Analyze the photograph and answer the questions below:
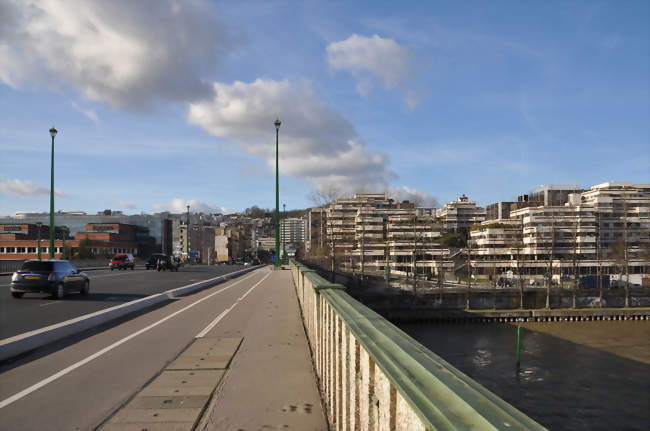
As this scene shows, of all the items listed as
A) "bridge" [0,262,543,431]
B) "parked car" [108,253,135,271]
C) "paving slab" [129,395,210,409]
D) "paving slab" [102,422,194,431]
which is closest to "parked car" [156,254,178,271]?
"parked car" [108,253,135,271]

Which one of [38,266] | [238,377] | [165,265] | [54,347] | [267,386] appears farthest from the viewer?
[165,265]

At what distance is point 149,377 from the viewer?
23.8 feet

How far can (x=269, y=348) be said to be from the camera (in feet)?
31.0

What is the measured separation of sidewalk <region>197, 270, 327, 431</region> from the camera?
17.5 feet

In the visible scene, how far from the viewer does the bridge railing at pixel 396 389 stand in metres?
1.88

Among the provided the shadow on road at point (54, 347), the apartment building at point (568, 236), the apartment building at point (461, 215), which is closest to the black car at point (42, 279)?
the shadow on road at point (54, 347)

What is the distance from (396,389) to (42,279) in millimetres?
19893

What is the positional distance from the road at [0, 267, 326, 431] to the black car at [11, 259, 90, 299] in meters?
7.81

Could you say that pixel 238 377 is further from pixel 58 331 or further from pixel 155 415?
pixel 58 331

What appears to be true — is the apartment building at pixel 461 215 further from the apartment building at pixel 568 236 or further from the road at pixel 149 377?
the road at pixel 149 377

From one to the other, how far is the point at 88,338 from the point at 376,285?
250ft

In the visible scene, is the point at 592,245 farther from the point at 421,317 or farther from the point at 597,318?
the point at 421,317

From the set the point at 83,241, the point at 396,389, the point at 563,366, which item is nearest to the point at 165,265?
the point at 563,366

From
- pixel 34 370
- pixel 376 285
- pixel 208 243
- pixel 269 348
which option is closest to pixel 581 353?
pixel 376 285
